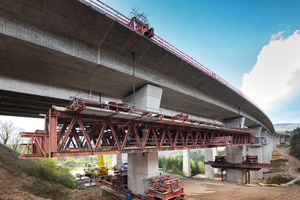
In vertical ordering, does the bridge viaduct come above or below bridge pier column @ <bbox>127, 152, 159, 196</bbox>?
above

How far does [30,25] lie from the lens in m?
10.8

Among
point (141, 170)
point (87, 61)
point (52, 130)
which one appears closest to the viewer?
point (52, 130)

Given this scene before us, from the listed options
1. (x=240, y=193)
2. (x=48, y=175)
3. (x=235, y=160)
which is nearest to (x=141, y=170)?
(x=48, y=175)

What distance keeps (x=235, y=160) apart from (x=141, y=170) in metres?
27.1

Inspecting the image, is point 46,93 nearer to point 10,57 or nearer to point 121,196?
point 10,57

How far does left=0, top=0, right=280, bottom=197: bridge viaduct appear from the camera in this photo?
1071 cm

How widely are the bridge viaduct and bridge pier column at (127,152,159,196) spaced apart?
9 centimetres

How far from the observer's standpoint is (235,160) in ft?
117

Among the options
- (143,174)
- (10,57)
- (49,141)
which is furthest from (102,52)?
(143,174)

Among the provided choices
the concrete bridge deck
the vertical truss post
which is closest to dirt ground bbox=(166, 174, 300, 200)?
the concrete bridge deck

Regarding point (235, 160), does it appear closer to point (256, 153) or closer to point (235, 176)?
point (235, 176)

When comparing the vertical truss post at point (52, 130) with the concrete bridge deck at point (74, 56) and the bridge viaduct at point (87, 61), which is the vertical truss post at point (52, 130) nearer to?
the bridge viaduct at point (87, 61)

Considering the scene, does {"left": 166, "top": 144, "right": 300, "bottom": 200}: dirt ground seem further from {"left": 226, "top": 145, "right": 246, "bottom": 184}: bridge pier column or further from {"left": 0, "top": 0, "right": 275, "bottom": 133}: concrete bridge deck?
{"left": 0, "top": 0, "right": 275, "bottom": 133}: concrete bridge deck

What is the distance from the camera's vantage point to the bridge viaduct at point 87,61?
10.7 m
